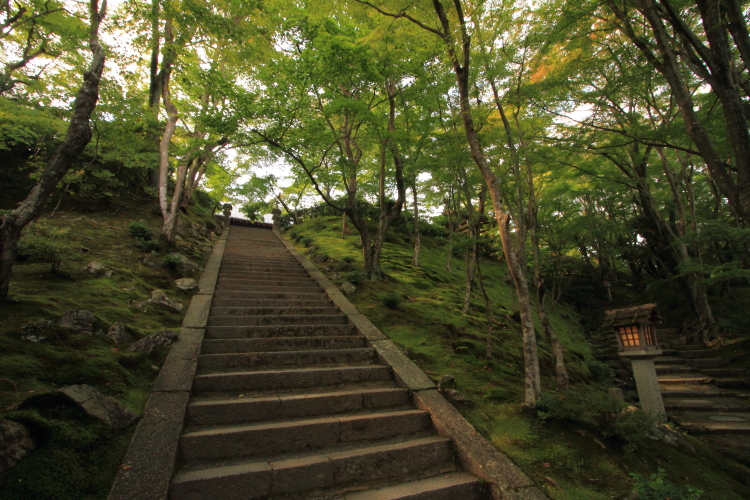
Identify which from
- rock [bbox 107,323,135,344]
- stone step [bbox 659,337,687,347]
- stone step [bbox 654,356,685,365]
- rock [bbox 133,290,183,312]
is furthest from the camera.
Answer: stone step [bbox 659,337,687,347]

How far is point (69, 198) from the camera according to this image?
11.3 m

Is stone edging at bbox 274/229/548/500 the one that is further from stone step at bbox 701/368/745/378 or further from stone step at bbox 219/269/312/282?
stone step at bbox 701/368/745/378

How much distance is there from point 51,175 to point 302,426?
478 centimetres

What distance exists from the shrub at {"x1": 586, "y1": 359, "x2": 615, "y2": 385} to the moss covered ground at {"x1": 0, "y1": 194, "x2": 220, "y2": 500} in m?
12.2

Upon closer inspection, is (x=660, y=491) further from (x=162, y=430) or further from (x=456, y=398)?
(x=162, y=430)

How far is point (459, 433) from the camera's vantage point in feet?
12.9

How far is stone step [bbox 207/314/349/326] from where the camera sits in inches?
241

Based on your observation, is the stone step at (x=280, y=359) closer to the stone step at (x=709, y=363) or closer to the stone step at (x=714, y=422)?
the stone step at (x=714, y=422)

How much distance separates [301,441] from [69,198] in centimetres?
1309

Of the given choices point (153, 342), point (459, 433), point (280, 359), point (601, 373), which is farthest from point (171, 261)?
point (601, 373)

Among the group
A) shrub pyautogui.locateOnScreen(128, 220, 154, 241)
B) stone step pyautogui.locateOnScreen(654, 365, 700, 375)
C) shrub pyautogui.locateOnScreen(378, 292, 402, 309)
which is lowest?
stone step pyautogui.locateOnScreen(654, 365, 700, 375)

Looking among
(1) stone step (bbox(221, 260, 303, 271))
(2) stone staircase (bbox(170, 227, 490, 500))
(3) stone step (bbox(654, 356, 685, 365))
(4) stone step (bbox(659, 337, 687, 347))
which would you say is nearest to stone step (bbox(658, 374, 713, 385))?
(3) stone step (bbox(654, 356, 685, 365))

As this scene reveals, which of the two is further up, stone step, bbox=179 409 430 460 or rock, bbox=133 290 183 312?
rock, bbox=133 290 183 312

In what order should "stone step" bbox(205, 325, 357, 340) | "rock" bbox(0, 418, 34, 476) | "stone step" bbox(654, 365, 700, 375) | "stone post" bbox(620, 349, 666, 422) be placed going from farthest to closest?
"stone step" bbox(654, 365, 700, 375) → "stone post" bbox(620, 349, 666, 422) → "stone step" bbox(205, 325, 357, 340) → "rock" bbox(0, 418, 34, 476)
